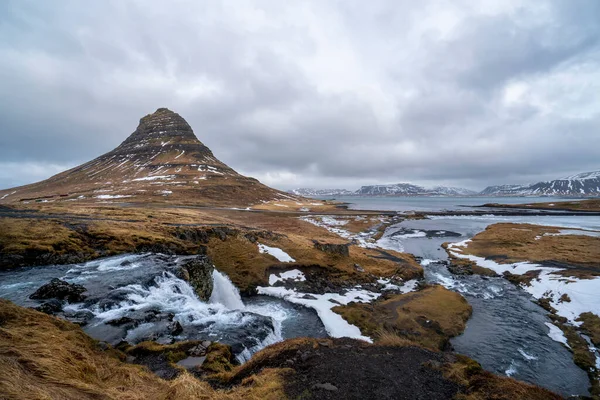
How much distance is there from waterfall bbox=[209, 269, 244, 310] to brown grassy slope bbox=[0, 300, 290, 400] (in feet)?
52.8

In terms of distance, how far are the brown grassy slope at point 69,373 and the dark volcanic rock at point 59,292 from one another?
7.78 meters

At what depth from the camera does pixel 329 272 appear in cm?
3806

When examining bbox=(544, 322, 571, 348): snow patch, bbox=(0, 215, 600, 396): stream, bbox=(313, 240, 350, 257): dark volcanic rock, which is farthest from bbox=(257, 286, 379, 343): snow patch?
bbox=(544, 322, 571, 348): snow patch

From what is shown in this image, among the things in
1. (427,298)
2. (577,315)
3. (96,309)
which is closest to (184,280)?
(96,309)

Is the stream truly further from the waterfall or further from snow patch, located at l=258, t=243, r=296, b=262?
snow patch, located at l=258, t=243, r=296, b=262

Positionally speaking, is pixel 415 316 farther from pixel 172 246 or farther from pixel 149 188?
pixel 149 188

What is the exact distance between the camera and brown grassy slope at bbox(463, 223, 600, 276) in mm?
42469

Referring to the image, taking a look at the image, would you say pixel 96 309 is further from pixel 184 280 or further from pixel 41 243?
pixel 41 243

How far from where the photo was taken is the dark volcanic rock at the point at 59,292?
18641 millimetres

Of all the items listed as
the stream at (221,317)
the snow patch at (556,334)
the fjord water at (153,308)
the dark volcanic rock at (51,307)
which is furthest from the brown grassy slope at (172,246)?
the snow patch at (556,334)

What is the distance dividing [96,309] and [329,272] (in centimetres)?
2684

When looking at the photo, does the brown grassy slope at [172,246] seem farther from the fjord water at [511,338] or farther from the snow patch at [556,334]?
the snow patch at [556,334]

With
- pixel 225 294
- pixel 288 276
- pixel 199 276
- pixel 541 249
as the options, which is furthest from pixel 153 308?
pixel 541 249

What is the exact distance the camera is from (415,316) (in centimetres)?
2558
